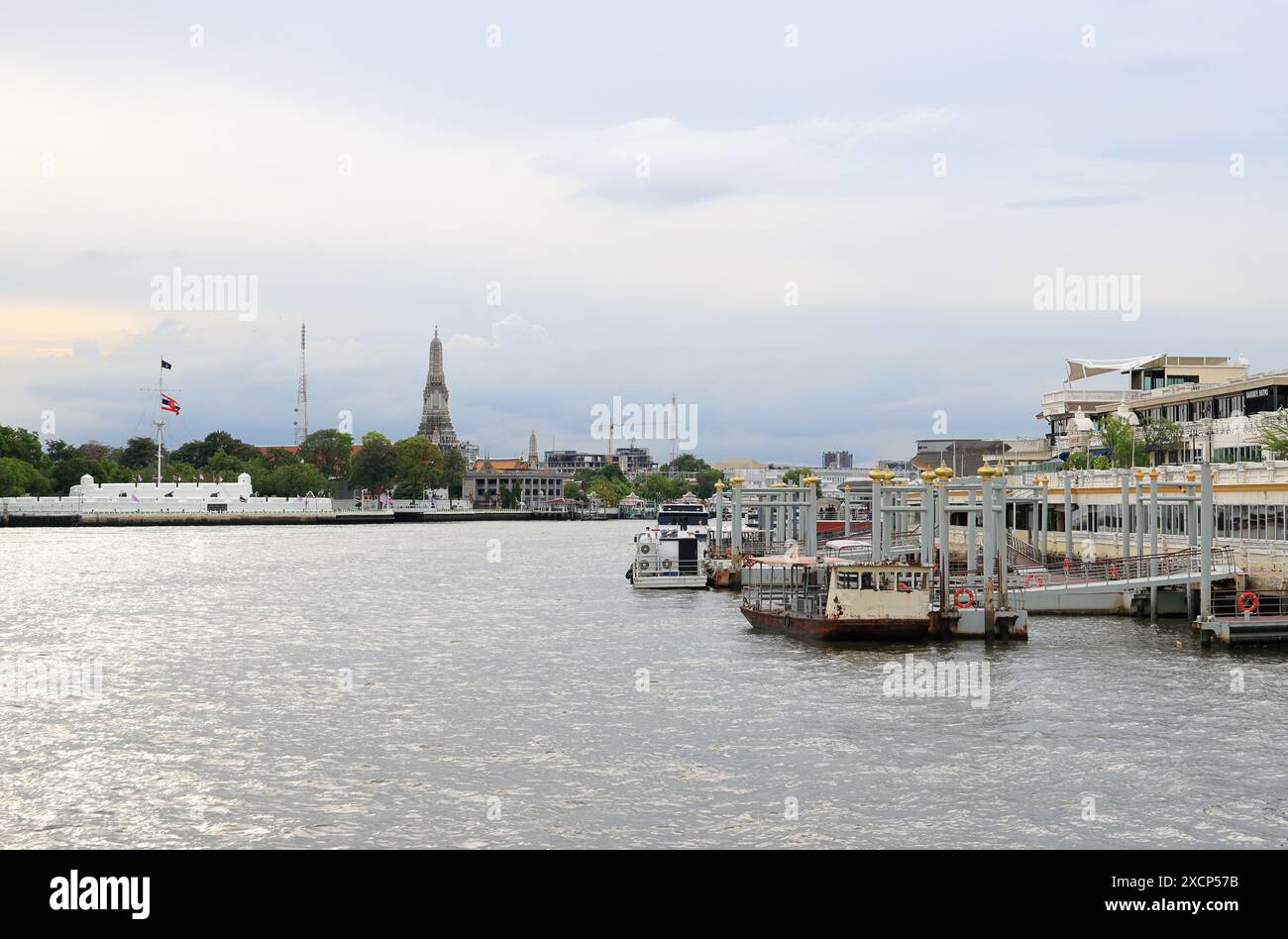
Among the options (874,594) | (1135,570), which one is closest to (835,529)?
(1135,570)

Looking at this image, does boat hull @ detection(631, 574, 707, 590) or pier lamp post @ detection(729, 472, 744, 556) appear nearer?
pier lamp post @ detection(729, 472, 744, 556)

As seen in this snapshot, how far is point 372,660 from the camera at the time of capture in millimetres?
46125

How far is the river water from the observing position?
23.7 m

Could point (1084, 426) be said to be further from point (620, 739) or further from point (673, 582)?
point (620, 739)

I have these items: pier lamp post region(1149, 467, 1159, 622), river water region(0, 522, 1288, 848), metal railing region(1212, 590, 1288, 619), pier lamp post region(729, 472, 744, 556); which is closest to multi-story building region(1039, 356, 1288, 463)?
pier lamp post region(1149, 467, 1159, 622)

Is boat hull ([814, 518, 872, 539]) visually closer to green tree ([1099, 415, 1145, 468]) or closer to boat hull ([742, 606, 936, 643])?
green tree ([1099, 415, 1145, 468])

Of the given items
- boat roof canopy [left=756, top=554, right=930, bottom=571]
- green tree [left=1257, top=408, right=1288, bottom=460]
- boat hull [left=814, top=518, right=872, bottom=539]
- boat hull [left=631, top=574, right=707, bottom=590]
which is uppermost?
green tree [left=1257, top=408, right=1288, bottom=460]

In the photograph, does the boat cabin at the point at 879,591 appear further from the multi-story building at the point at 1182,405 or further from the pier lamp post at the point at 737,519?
the multi-story building at the point at 1182,405

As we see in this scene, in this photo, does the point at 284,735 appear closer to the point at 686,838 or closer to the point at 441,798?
the point at 441,798

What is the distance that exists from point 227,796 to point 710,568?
2208 inches

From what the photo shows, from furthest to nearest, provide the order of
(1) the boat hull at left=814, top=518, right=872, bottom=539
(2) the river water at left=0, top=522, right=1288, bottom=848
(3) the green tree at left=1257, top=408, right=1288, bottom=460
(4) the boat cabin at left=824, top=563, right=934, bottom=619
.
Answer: (1) the boat hull at left=814, top=518, right=872, bottom=539, (3) the green tree at left=1257, top=408, right=1288, bottom=460, (4) the boat cabin at left=824, top=563, right=934, bottom=619, (2) the river water at left=0, top=522, right=1288, bottom=848

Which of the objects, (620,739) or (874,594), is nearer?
(620,739)

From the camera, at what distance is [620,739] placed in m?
31.0
